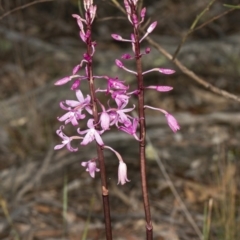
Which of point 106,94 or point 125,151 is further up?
point 106,94

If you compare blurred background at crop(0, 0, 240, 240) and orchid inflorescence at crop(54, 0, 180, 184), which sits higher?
orchid inflorescence at crop(54, 0, 180, 184)

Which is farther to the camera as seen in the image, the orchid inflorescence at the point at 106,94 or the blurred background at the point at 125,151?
the blurred background at the point at 125,151

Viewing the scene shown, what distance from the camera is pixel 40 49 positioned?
6.21 metres

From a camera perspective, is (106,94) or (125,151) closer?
(106,94)

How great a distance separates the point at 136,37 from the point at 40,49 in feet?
15.9

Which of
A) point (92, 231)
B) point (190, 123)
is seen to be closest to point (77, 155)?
point (92, 231)

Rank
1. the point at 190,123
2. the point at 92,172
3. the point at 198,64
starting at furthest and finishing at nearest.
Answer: the point at 198,64 → the point at 190,123 → the point at 92,172

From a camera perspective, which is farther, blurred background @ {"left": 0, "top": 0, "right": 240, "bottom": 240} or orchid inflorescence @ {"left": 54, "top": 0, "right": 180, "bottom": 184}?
blurred background @ {"left": 0, "top": 0, "right": 240, "bottom": 240}

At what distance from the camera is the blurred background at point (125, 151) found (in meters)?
3.41

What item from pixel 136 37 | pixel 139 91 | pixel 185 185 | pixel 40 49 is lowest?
pixel 185 185

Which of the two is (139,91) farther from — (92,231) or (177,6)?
(177,6)

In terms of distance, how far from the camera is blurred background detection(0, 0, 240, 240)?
341 cm

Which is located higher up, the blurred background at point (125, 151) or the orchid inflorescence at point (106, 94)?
the orchid inflorescence at point (106, 94)

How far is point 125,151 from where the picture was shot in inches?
161
